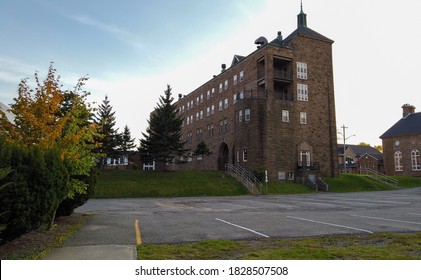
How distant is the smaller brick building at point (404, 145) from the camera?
198 ft

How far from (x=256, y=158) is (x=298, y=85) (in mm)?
11625

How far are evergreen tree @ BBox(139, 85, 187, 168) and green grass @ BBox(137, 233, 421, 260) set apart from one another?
33235 millimetres

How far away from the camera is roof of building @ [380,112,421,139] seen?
61938mm

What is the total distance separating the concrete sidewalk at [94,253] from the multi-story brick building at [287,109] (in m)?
33.5

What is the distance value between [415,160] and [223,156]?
34620mm

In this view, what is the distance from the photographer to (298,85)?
44.5m

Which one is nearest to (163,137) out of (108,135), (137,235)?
(108,135)

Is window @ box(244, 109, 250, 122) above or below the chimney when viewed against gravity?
below

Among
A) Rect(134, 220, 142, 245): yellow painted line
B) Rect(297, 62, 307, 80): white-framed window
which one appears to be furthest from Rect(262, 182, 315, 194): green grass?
Rect(134, 220, 142, 245): yellow painted line

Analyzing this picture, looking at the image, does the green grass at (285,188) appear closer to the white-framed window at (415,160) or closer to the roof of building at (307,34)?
the roof of building at (307,34)

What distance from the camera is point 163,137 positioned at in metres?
40.7

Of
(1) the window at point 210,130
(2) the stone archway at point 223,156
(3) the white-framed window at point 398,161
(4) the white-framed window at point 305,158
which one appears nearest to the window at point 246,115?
(4) the white-framed window at point 305,158

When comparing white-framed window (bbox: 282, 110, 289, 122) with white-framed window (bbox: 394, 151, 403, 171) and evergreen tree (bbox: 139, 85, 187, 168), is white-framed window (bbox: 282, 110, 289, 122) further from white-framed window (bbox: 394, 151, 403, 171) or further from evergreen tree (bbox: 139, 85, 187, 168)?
white-framed window (bbox: 394, 151, 403, 171)

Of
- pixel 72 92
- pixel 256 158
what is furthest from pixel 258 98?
pixel 72 92
